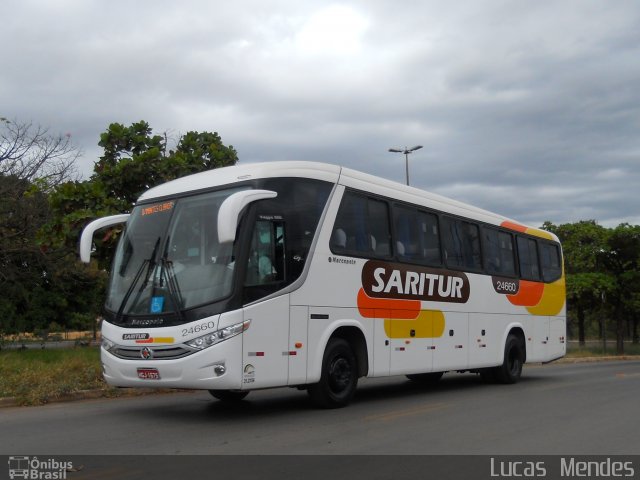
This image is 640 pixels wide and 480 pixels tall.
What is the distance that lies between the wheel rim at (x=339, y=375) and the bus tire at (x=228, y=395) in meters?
1.47

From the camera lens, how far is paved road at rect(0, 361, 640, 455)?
7.57 metres

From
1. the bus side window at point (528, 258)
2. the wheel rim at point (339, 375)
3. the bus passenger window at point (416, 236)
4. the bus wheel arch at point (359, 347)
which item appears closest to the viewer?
the wheel rim at point (339, 375)

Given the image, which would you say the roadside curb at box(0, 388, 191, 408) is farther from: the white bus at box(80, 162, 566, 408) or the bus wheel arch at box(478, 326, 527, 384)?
the bus wheel arch at box(478, 326, 527, 384)

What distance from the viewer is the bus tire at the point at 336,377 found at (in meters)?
10.1

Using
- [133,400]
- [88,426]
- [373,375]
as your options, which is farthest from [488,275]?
[88,426]

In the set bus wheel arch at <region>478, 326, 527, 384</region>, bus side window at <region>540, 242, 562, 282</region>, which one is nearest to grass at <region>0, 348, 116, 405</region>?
bus wheel arch at <region>478, 326, 527, 384</region>

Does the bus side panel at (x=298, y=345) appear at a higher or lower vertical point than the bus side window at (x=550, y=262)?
lower

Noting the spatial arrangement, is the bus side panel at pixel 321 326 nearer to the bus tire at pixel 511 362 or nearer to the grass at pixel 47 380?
the grass at pixel 47 380

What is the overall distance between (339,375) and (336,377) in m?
0.07

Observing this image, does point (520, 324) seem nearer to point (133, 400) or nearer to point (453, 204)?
point (453, 204)

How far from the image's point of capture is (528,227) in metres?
17.2

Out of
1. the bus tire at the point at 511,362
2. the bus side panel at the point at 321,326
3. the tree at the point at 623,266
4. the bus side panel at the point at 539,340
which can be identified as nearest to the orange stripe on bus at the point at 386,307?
the bus side panel at the point at 321,326

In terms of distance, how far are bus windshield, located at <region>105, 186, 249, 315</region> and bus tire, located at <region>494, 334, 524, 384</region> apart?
8.24m
